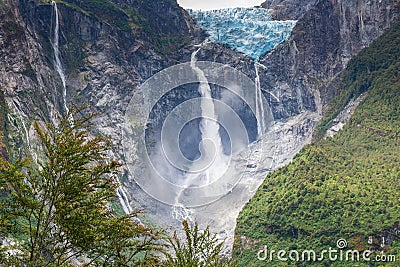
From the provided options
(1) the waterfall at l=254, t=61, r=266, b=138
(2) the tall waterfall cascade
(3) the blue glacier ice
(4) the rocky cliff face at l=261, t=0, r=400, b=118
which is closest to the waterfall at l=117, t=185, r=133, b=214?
(1) the waterfall at l=254, t=61, r=266, b=138

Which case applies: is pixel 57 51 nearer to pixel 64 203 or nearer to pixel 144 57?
pixel 144 57

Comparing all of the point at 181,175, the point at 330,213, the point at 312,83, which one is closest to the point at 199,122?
Result: the point at 181,175

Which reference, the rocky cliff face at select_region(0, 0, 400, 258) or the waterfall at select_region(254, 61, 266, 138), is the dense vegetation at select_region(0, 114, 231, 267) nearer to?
the rocky cliff face at select_region(0, 0, 400, 258)

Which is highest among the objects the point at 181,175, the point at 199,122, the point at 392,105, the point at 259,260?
the point at 199,122

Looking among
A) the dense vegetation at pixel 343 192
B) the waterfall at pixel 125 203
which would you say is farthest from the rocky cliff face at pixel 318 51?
the waterfall at pixel 125 203

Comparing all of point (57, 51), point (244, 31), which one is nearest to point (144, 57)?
point (57, 51)

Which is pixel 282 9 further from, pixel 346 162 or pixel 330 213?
pixel 330 213

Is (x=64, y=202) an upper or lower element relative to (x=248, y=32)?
lower
